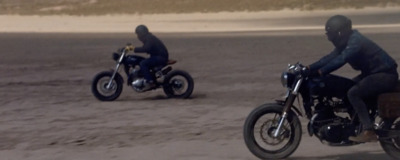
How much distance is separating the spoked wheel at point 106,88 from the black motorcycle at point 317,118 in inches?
248

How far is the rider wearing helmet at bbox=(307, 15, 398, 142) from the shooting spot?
868 centimetres

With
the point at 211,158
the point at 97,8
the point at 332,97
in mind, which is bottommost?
the point at 211,158

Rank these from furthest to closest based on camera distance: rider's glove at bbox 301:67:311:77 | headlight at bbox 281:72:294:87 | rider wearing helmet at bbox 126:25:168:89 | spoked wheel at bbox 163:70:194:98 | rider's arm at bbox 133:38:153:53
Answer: spoked wheel at bbox 163:70:194:98
rider wearing helmet at bbox 126:25:168:89
rider's arm at bbox 133:38:153:53
headlight at bbox 281:72:294:87
rider's glove at bbox 301:67:311:77

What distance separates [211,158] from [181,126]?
2330 millimetres

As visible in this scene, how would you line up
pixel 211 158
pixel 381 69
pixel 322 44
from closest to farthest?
1. pixel 381 69
2. pixel 211 158
3. pixel 322 44

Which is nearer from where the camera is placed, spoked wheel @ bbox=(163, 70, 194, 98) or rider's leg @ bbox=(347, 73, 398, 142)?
rider's leg @ bbox=(347, 73, 398, 142)

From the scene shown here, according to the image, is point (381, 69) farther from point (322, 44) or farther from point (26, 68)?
point (322, 44)

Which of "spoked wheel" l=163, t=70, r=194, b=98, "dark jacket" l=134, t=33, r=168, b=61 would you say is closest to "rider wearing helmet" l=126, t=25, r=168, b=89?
"dark jacket" l=134, t=33, r=168, b=61

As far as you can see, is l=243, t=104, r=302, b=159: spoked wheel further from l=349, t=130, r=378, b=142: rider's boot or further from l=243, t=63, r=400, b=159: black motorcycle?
l=349, t=130, r=378, b=142: rider's boot

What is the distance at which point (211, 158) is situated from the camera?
950cm

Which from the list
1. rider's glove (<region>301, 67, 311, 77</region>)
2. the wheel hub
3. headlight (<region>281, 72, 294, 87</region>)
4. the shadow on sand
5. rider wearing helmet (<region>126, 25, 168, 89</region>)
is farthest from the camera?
rider wearing helmet (<region>126, 25, 168, 89</region>)

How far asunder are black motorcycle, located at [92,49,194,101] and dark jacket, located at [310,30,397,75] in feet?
20.8

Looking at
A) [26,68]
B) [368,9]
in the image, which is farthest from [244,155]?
[368,9]

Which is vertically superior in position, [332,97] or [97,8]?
[97,8]
